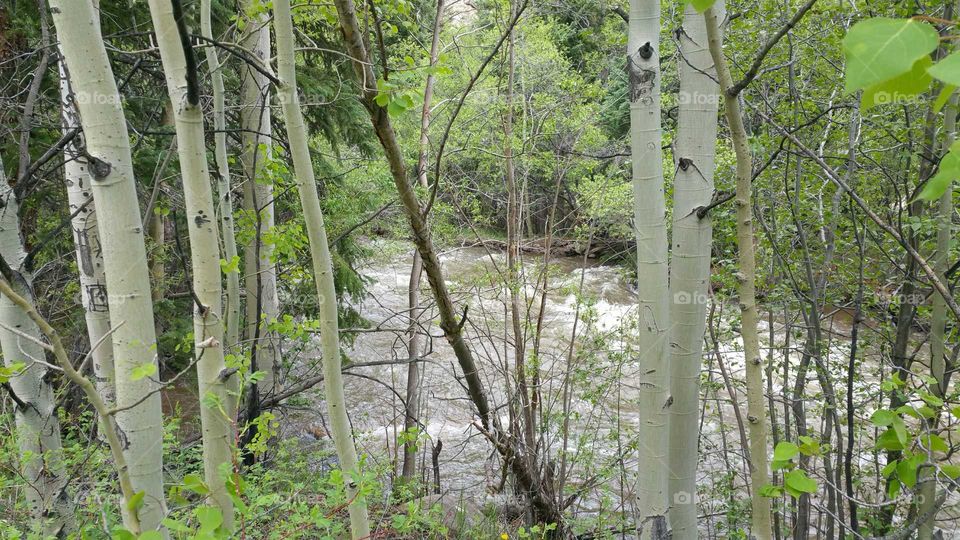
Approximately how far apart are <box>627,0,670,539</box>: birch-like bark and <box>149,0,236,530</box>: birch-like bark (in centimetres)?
159

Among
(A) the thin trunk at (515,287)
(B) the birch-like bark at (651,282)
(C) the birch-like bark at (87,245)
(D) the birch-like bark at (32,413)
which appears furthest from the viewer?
(A) the thin trunk at (515,287)

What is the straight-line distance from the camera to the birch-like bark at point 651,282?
2182 mm

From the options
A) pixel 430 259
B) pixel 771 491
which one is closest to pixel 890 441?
pixel 771 491

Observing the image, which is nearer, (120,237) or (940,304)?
(120,237)

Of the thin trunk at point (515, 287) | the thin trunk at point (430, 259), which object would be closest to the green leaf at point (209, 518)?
the thin trunk at point (430, 259)

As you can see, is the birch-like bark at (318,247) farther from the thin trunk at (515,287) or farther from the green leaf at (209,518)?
the thin trunk at (515,287)

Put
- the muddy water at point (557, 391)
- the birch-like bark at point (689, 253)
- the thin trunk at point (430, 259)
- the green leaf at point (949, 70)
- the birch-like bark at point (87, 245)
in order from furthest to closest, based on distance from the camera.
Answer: the muddy water at point (557, 391) → the birch-like bark at point (87, 245) → the birch-like bark at point (689, 253) → the thin trunk at point (430, 259) → the green leaf at point (949, 70)

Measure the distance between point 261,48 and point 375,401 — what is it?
16.3ft

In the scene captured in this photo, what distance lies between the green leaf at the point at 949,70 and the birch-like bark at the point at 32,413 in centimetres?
341

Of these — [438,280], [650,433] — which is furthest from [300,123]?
[650,433]

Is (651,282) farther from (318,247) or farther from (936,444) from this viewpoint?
(318,247)

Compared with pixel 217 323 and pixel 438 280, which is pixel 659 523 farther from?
pixel 217 323

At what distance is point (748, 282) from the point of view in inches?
69.3

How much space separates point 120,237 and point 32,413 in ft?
6.41
